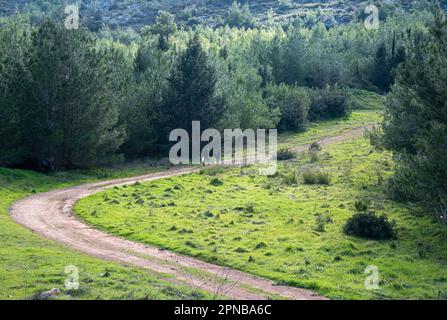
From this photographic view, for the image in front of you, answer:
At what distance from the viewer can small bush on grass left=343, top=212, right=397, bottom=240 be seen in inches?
1019

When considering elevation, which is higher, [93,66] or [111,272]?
[93,66]

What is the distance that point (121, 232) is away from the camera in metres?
27.2

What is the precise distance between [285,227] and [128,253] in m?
7.87

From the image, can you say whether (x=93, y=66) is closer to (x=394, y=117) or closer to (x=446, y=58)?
(x=394, y=117)

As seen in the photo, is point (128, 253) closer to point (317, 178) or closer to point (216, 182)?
point (216, 182)

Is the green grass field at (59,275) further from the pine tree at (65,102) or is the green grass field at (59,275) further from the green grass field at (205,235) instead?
the pine tree at (65,102)

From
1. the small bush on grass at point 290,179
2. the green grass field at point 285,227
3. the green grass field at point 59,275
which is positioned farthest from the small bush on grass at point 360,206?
the green grass field at point 59,275

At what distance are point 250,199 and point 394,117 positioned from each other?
10096 millimetres

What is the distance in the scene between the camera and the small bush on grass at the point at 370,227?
25.9 metres

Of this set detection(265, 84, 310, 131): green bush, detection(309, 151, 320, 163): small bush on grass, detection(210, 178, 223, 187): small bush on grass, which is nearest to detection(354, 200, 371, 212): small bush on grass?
detection(210, 178, 223, 187): small bush on grass

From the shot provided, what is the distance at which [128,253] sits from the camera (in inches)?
933

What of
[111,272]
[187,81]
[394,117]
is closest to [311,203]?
[394,117]

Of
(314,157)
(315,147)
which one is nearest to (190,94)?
(315,147)
